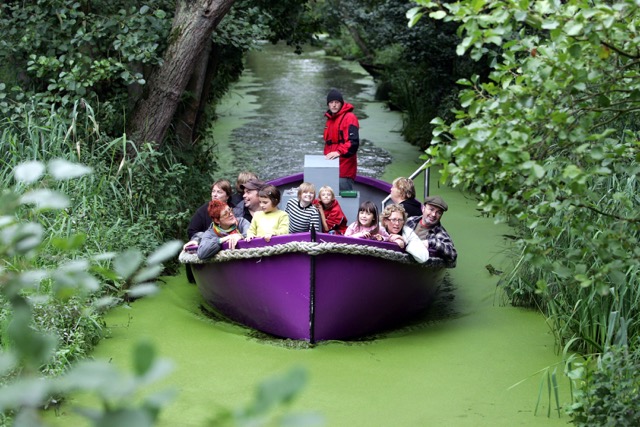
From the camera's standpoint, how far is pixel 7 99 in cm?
847

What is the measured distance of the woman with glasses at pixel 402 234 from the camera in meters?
6.50

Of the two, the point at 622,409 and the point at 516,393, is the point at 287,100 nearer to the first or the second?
→ the point at 516,393

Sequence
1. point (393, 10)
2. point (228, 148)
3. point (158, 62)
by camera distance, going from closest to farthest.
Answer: point (158, 62), point (393, 10), point (228, 148)

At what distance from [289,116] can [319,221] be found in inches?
435

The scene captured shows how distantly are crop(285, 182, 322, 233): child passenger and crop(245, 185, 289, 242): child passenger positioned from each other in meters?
0.06

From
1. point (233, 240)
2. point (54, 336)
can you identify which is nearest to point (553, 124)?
point (54, 336)

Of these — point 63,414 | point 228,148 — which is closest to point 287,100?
point 228,148

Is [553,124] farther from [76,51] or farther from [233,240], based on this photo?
[76,51]

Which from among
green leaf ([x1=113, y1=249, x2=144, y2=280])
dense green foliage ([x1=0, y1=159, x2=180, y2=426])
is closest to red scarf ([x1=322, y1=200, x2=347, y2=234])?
dense green foliage ([x1=0, y1=159, x2=180, y2=426])

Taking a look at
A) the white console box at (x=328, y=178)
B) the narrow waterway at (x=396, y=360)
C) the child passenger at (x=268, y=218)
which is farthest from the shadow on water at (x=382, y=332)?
the white console box at (x=328, y=178)

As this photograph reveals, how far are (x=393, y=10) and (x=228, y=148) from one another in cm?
323

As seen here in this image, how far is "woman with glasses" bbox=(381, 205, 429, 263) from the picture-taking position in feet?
21.3

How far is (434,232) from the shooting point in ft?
22.9

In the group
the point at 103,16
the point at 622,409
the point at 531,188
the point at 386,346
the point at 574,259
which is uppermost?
the point at 103,16
